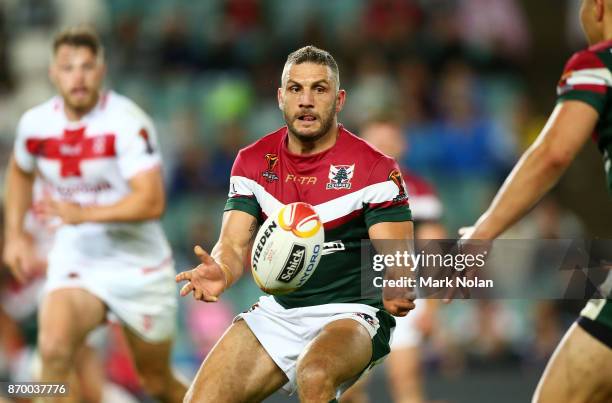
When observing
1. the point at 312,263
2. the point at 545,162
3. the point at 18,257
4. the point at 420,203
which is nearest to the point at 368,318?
the point at 312,263

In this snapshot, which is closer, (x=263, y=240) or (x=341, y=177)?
(x=263, y=240)

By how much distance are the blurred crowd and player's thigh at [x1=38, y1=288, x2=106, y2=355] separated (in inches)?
172

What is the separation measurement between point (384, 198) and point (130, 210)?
1903mm

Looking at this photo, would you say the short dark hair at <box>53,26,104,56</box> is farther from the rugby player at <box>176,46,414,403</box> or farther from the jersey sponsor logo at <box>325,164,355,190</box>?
the jersey sponsor logo at <box>325,164,355,190</box>

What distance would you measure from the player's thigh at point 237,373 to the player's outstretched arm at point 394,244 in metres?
0.75

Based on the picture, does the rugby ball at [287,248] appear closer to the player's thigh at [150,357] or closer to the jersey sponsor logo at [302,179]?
the jersey sponsor logo at [302,179]

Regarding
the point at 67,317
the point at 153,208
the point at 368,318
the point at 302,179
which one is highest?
the point at 302,179

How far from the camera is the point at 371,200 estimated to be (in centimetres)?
527

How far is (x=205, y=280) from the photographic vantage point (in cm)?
486

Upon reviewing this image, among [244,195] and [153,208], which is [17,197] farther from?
[244,195]

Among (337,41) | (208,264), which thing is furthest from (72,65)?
(337,41)

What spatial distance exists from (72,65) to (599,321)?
3734 mm

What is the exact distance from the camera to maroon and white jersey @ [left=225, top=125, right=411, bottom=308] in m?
5.29

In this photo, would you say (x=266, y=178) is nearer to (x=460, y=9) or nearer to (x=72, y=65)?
(x=72, y=65)
